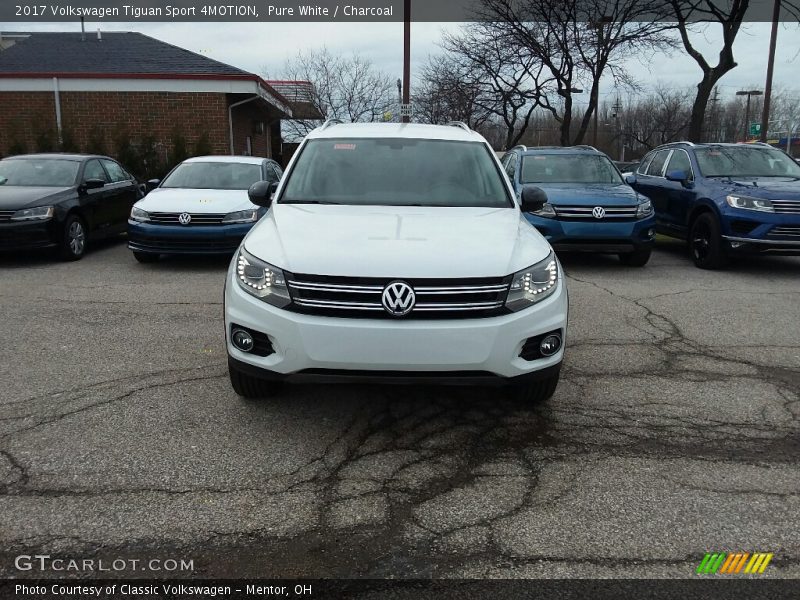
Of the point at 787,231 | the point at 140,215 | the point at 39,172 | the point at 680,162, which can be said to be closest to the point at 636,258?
the point at 787,231

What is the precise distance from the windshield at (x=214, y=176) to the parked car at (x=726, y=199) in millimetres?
6372

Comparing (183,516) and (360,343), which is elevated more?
→ (360,343)

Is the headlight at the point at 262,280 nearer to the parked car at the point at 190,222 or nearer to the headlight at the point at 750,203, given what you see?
the parked car at the point at 190,222

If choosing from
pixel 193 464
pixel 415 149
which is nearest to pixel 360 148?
pixel 415 149

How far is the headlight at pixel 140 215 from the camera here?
915cm

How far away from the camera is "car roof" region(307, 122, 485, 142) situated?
5.50 meters

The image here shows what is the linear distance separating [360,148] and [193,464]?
9.12 ft

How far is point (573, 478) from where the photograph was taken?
3.43m

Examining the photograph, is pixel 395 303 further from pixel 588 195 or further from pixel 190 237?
pixel 588 195

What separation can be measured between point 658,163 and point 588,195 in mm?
3274

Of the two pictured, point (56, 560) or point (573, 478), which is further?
point (573, 478)

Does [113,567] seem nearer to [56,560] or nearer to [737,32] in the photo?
[56,560]

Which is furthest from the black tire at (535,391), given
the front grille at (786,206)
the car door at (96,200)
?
the car door at (96,200)

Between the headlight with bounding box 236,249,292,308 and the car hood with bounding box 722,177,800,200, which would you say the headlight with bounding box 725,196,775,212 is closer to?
the car hood with bounding box 722,177,800,200
